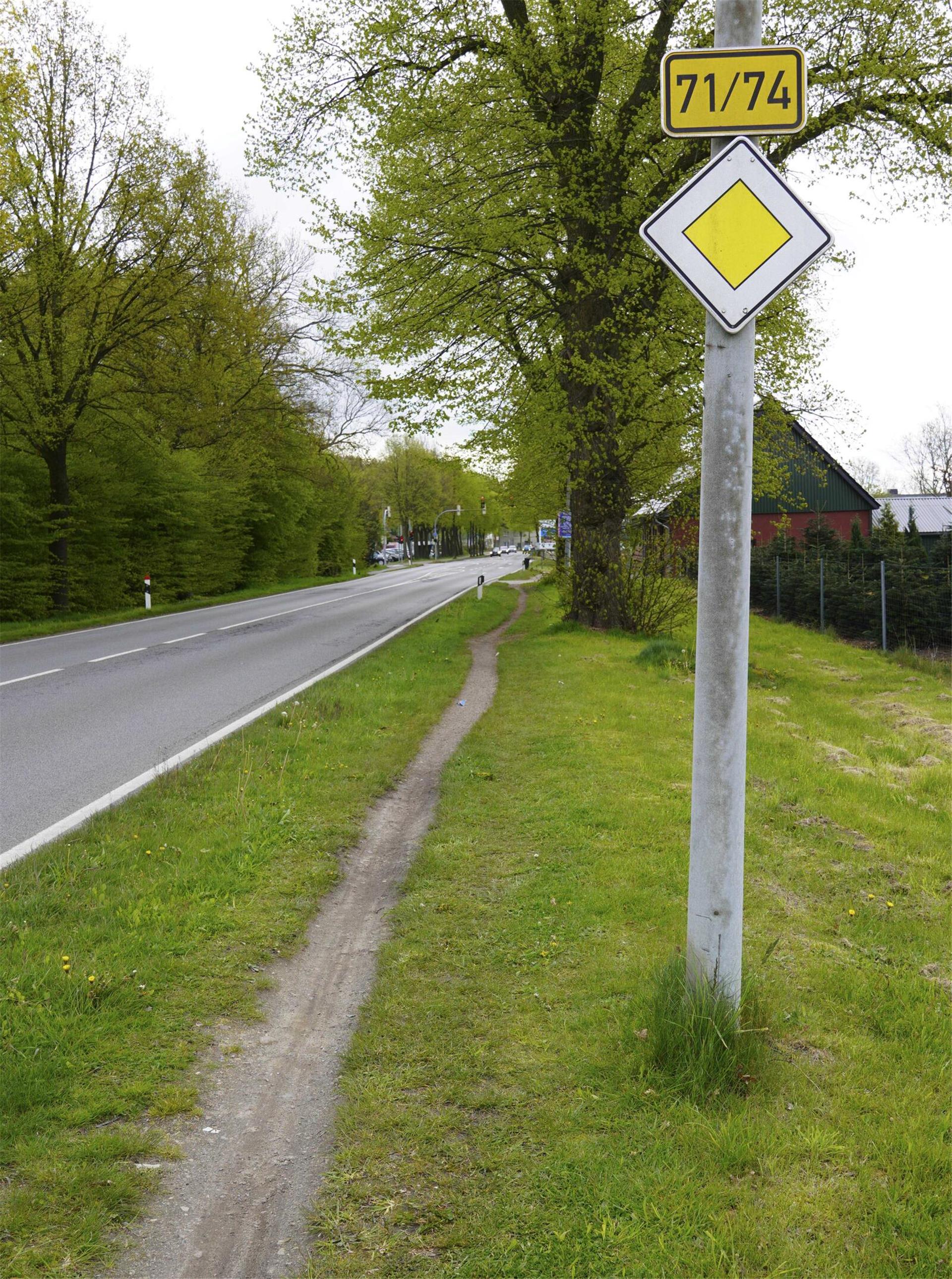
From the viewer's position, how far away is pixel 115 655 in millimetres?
15227

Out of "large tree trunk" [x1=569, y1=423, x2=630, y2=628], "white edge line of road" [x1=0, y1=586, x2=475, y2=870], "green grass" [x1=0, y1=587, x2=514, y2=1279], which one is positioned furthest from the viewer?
"large tree trunk" [x1=569, y1=423, x2=630, y2=628]

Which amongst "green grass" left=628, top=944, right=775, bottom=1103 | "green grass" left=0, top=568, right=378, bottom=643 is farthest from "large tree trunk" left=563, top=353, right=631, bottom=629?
"green grass" left=628, top=944, right=775, bottom=1103

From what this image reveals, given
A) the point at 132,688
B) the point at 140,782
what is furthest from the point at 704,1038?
the point at 132,688

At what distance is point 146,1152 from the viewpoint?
10.5 ft

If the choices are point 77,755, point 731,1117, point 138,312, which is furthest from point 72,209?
point 731,1117

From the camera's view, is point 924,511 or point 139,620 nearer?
point 139,620

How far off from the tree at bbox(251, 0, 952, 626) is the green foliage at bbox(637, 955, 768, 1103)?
1207 centimetres

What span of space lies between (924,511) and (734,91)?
59.6 meters

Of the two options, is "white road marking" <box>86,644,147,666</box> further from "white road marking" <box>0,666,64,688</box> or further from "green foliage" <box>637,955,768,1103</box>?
"green foliage" <box>637,955,768,1103</box>

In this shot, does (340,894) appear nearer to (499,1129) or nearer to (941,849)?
(499,1129)

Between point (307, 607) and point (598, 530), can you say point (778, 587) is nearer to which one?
point (598, 530)

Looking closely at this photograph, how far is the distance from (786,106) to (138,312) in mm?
23612

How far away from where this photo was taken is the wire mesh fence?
2075 centimetres

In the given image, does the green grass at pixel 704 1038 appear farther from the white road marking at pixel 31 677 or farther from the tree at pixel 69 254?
the tree at pixel 69 254
